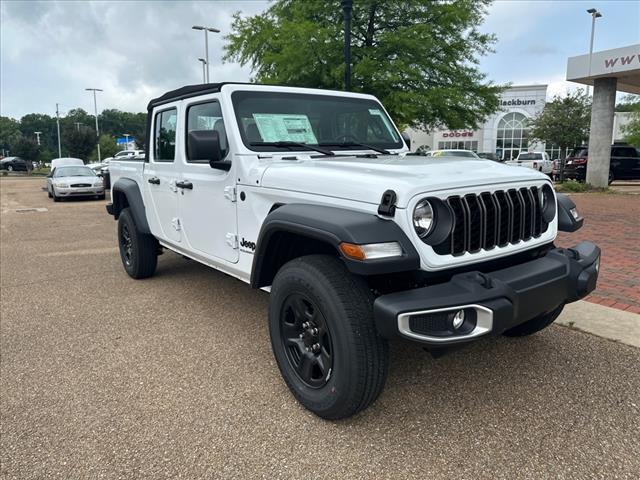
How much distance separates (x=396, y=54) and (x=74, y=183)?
458 inches

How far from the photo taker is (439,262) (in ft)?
8.09

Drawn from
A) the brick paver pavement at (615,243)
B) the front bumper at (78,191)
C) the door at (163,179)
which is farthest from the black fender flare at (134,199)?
the front bumper at (78,191)

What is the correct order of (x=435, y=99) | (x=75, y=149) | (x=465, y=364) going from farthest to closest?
(x=75, y=149) < (x=435, y=99) < (x=465, y=364)

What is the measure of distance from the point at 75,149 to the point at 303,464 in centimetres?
5544

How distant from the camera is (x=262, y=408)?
2934mm

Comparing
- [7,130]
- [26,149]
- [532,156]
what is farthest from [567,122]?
[7,130]

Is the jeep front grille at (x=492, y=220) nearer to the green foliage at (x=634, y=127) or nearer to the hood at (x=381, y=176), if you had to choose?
the hood at (x=381, y=176)

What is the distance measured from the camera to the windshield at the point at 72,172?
18.0 metres

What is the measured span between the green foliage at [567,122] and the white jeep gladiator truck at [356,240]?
29.6 m

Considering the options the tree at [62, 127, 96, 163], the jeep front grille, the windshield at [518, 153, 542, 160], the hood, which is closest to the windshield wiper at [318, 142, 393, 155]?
the hood

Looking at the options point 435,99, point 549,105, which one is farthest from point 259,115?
point 549,105

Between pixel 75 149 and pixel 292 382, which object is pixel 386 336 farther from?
pixel 75 149

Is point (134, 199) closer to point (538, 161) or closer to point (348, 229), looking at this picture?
point (348, 229)

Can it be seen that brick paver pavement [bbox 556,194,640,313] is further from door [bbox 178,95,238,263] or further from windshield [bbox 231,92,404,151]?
door [bbox 178,95,238,263]
